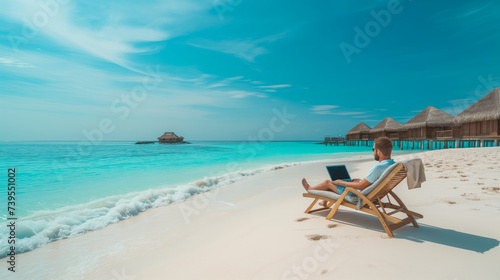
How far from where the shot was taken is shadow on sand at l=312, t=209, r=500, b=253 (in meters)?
2.72

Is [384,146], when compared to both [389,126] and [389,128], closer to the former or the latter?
[389,128]

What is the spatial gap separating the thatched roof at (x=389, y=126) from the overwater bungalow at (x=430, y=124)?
3111mm

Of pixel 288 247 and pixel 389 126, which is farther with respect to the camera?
pixel 389 126

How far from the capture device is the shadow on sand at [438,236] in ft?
8.93

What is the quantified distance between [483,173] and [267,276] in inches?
314

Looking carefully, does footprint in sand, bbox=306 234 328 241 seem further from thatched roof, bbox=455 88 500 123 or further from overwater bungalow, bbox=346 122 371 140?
overwater bungalow, bbox=346 122 371 140

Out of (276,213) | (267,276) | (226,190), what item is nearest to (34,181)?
(226,190)

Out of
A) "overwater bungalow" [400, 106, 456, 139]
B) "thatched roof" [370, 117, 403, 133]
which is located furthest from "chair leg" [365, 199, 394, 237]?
"thatched roof" [370, 117, 403, 133]

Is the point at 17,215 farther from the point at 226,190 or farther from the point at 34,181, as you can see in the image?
the point at 34,181

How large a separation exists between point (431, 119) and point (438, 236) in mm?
31092

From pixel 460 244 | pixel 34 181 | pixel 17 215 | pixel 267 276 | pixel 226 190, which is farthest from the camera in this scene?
pixel 34 181

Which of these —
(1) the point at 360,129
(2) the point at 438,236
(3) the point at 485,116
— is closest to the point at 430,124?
(3) the point at 485,116

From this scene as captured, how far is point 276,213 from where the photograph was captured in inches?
178

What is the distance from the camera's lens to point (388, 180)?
9.92 ft
